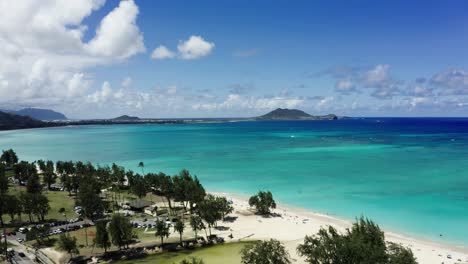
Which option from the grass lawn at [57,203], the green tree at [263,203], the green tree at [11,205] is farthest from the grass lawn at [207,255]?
the grass lawn at [57,203]

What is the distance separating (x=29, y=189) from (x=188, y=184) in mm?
38870

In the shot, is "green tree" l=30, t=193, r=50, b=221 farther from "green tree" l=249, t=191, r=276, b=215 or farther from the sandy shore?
"green tree" l=249, t=191, r=276, b=215

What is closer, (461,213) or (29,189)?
(461,213)

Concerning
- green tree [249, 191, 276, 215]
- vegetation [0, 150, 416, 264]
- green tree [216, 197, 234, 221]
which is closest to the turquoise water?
green tree [249, 191, 276, 215]

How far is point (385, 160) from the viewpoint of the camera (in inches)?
5320

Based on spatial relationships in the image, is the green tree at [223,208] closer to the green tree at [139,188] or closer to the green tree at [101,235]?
the green tree at [139,188]

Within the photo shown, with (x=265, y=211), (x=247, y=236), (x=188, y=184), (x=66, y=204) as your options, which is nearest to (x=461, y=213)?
(x=265, y=211)

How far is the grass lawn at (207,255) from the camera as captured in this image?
1972 inches

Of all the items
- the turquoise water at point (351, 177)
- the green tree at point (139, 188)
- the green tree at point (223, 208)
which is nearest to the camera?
the green tree at point (223, 208)

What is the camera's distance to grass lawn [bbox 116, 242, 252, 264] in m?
50.1

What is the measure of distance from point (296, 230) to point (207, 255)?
18.0 metres

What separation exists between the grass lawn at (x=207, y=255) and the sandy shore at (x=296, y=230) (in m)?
5.18

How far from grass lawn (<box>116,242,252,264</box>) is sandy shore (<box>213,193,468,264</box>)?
204 inches

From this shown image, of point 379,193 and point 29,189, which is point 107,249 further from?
point 379,193
